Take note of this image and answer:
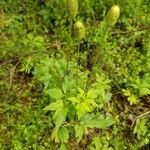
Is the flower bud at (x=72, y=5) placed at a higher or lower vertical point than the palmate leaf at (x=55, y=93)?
higher

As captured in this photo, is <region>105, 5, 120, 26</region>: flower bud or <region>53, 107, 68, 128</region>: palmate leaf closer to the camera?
<region>105, 5, 120, 26</region>: flower bud

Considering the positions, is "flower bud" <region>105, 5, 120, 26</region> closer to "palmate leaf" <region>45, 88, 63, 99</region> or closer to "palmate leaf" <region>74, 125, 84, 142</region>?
"palmate leaf" <region>45, 88, 63, 99</region>

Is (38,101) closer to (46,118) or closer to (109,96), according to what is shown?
(46,118)

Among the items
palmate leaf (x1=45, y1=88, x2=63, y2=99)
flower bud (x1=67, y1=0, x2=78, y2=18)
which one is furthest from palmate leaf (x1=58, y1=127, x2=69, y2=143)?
flower bud (x1=67, y1=0, x2=78, y2=18)

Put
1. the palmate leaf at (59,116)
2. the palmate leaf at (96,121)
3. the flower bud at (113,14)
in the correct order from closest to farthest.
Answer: the flower bud at (113,14), the palmate leaf at (59,116), the palmate leaf at (96,121)

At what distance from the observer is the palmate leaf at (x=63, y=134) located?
9.08 feet

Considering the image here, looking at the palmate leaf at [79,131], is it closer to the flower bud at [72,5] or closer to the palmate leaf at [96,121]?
the palmate leaf at [96,121]

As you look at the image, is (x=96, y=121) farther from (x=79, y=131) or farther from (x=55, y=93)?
(x=55, y=93)

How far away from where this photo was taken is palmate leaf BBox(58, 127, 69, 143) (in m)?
2.77

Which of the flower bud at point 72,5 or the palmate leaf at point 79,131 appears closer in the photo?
the flower bud at point 72,5

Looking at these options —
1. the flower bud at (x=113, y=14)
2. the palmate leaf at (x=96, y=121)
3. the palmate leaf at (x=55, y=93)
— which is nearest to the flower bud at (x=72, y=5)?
the flower bud at (x=113, y=14)

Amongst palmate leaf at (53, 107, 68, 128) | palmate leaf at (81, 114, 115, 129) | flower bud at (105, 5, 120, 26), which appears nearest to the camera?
flower bud at (105, 5, 120, 26)

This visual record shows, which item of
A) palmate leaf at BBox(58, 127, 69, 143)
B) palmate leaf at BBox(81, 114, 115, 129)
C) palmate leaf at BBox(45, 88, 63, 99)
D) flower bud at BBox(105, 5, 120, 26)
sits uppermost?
flower bud at BBox(105, 5, 120, 26)

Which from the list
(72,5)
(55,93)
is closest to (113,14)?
(72,5)
